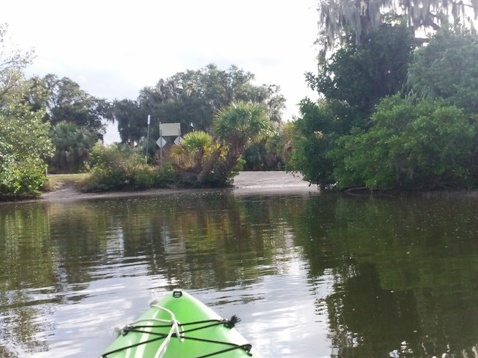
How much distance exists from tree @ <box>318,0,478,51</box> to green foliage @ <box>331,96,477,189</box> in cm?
491

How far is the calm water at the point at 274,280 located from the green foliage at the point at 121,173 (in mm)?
21581

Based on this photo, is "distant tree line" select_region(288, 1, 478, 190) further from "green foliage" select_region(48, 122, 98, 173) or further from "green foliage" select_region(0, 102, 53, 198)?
"green foliage" select_region(48, 122, 98, 173)

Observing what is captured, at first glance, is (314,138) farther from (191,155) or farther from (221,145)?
(191,155)

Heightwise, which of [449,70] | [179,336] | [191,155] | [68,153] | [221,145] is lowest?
[179,336]

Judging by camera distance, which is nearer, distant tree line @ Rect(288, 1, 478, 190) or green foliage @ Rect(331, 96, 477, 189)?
green foliage @ Rect(331, 96, 477, 189)

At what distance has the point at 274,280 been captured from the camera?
8.98 m

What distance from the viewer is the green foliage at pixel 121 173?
3950 centimetres

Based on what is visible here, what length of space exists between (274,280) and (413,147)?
1574 centimetres

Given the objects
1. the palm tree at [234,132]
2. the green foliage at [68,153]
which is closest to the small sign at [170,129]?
the green foliage at [68,153]

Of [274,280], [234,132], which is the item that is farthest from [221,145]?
[274,280]

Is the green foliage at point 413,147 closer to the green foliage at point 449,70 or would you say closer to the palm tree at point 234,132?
the green foliage at point 449,70

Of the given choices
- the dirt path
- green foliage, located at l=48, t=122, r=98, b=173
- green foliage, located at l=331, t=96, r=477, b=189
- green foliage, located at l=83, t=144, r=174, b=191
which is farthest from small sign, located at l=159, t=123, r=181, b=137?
green foliage, located at l=331, t=96, r=477, b=189

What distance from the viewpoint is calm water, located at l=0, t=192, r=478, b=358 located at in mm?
6195

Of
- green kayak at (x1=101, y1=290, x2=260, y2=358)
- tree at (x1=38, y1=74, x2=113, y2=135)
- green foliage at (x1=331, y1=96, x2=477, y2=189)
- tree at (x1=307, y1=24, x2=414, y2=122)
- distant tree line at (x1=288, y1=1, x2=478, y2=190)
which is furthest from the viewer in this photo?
tree at (x1=38, y1=74, x2=113, y2=135)
